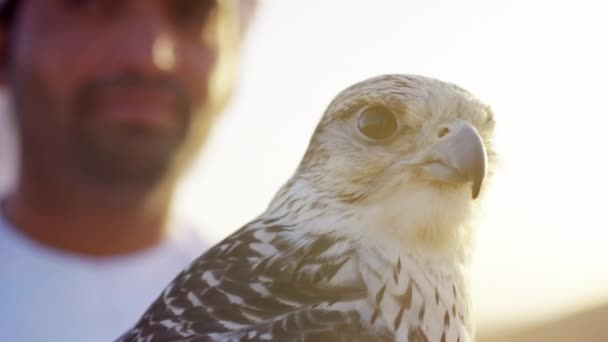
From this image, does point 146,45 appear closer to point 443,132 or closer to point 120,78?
point 120,78

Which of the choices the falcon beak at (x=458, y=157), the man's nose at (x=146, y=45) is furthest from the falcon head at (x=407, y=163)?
the man's nose at (x=146, y=45)

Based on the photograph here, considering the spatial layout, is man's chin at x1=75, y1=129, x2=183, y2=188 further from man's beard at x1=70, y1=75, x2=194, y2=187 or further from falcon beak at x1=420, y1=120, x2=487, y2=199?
falcon beak at x1=420, y1=120, x2=487, y2=199

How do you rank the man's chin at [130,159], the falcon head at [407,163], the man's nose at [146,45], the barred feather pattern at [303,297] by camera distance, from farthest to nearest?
the man's chin at [130,159]
the man's nose at [146,45]
the falcon head at [407,163]
the barred feather pattern at [303,297]

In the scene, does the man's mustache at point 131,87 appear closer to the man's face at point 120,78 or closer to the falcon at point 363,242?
the man's face at point 120,78

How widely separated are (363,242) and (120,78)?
5.03 feet

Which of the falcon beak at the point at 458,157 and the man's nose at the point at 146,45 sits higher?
the man's nose at the point at 146,45

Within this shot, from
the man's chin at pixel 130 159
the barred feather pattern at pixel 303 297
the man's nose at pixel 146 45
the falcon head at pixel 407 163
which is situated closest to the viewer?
the barred feather pattern at pixel 303 297

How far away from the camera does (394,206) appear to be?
3.24 ft

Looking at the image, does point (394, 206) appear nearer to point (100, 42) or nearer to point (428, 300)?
point (428, 300)

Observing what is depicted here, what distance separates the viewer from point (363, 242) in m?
0.96

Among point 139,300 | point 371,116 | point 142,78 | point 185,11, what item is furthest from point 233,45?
point 371,116

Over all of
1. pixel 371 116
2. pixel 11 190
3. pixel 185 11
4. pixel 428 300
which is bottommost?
pixel 11 190

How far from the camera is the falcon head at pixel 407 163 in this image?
3.18ft

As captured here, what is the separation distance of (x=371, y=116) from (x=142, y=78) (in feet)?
4.62
